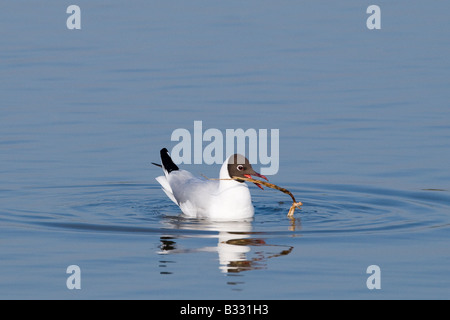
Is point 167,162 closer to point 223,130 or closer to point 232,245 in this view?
point 223,130

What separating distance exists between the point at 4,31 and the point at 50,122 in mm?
12765

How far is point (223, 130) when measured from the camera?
71.7ft

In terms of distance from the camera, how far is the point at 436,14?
3669 cm

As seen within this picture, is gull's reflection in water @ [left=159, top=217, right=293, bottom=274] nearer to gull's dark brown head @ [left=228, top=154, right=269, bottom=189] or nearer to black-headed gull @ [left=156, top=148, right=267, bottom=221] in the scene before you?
black-headed gull @ [left=156, top=148, right=267, bottom=221]

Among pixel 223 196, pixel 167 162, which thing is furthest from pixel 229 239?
pixel 167 162

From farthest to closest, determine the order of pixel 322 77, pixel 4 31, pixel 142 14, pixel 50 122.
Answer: pixel 142 14 → pixel 4 31 → pixel 322 77 → pixel 50 122

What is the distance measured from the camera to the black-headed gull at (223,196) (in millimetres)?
16703

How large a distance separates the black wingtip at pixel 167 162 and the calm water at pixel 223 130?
0.44 m

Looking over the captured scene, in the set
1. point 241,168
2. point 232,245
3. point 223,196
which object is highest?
point 241,168

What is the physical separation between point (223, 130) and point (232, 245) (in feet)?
23.8

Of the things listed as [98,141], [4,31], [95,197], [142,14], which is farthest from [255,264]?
[142,14]

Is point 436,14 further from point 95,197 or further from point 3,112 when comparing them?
point 95,197

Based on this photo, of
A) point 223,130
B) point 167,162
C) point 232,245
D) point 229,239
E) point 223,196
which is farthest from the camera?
point 223,130

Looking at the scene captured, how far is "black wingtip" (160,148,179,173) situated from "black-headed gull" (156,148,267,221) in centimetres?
116
